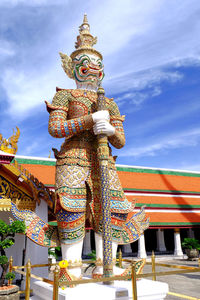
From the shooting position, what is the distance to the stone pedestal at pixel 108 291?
11.3 ft

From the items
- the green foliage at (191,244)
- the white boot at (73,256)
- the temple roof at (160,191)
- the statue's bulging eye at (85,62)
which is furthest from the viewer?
the green foliage at (191,244)

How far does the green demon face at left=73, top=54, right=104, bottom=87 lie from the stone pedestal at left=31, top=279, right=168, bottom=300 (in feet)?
12.0

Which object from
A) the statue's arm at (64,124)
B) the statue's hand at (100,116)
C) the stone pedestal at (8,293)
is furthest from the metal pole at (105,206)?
the stone pedestal at (8,293)

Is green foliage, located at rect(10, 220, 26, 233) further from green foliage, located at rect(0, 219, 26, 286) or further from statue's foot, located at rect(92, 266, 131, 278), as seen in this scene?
statue's foot, located at rect(92, 266, 131, 278)

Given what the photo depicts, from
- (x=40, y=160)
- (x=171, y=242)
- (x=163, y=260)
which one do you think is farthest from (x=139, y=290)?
(x=171, y=242)

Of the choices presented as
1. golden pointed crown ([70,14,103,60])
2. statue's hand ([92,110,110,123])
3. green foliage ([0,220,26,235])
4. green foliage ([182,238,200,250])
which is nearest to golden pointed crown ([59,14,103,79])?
golden pointed crown ([70,14,103,60])

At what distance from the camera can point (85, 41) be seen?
5.42 m

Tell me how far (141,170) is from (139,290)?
12365 mm

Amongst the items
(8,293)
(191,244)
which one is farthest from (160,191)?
(8,293)

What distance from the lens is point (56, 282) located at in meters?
2.89

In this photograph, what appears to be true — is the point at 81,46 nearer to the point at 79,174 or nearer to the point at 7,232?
the point at 79,174

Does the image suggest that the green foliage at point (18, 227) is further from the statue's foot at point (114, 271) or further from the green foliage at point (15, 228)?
the statue's foot at point (114, 271)

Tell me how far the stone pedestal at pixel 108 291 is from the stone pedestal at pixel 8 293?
40 centimetres

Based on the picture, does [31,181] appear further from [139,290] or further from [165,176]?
[165,176]
